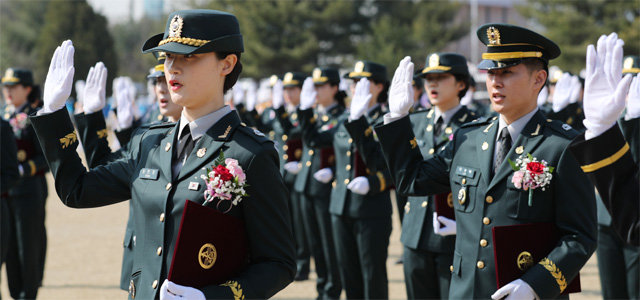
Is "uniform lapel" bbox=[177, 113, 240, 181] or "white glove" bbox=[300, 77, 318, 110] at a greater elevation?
"uniform lapel" bbox=[177, 113, 240, 181]

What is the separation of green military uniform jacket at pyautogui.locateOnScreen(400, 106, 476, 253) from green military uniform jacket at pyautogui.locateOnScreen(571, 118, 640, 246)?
2.67 m

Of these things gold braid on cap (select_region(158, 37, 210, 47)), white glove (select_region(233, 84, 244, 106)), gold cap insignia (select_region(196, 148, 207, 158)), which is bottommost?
white glove (select_region(233, 84, 244, 106))

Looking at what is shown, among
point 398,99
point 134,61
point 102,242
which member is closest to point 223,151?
point 398,99

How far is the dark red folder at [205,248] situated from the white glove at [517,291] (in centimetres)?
116

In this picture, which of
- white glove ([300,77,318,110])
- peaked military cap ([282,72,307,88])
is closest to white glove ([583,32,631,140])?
white glove ([300,77,318,110])

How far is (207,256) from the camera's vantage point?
2553 millimetres

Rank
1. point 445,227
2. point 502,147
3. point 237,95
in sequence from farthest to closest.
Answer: point 237,95, point 445,227, point 502,147

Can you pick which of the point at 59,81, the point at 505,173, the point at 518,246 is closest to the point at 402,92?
the point at 505,173

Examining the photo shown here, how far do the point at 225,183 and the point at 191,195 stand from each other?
16 centimetres

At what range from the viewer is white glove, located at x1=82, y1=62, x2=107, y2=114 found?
12.8 ft

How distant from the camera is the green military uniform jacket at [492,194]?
3.19 meters

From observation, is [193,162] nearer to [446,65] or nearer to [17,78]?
[446,65]

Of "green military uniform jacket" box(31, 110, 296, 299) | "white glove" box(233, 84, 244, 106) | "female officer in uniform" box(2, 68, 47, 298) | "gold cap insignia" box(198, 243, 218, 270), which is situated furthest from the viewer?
"white glove" box(233, 84, 244, 106)

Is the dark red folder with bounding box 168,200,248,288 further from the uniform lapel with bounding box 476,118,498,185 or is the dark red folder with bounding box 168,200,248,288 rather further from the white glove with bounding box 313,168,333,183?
the white glove with bounding box 313,168,333,183
